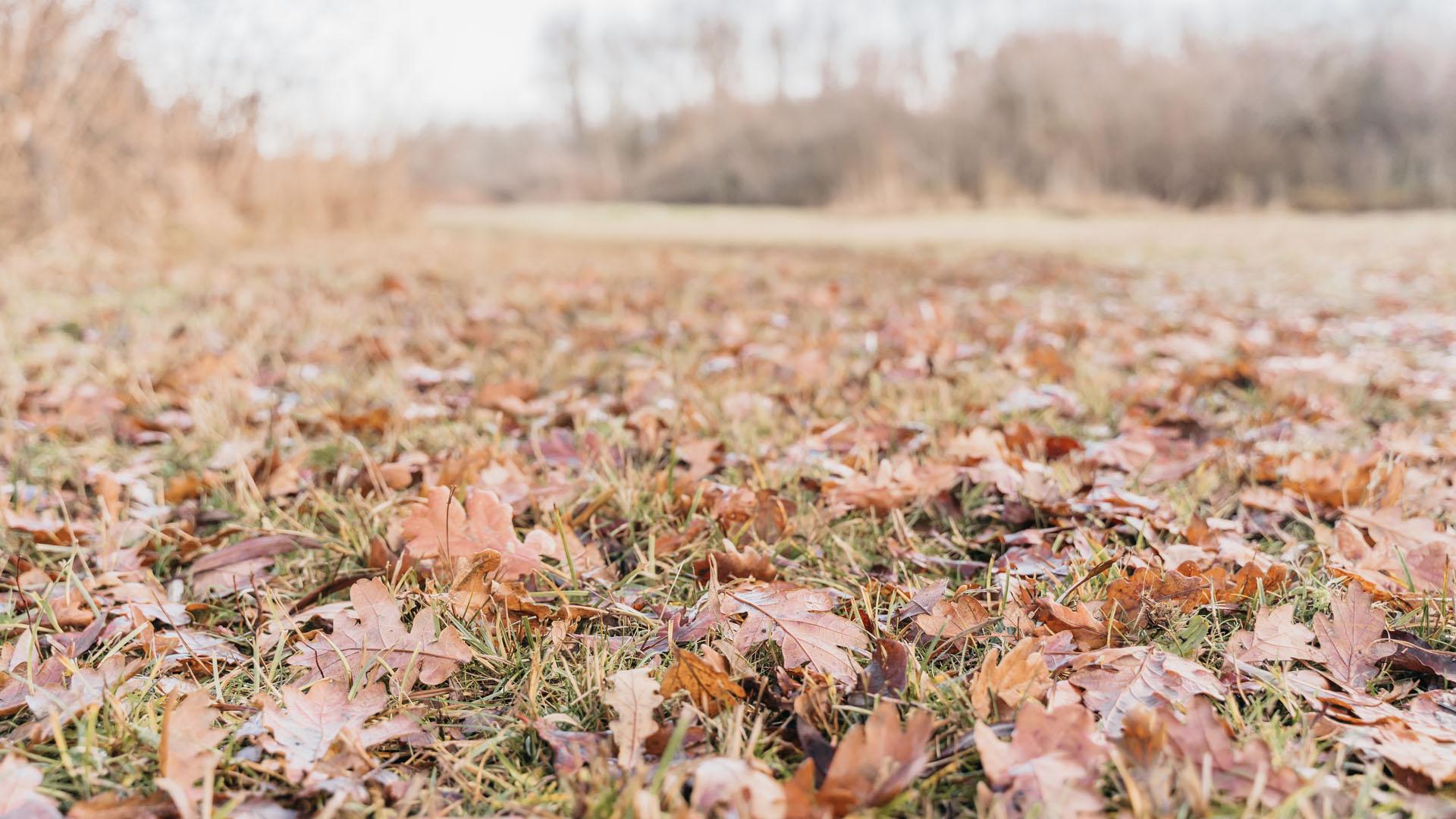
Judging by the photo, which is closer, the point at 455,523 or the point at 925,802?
the point at 925,802

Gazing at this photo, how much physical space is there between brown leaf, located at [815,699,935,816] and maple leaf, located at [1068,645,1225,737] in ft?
0.70

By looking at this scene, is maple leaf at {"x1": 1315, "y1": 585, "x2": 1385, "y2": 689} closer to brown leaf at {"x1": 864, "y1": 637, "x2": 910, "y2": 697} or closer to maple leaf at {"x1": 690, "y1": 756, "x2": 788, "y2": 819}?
brown leaf at {"x1": 864, "y1": 637, "x2": 910, "y2": 697}

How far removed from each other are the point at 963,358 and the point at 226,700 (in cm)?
230

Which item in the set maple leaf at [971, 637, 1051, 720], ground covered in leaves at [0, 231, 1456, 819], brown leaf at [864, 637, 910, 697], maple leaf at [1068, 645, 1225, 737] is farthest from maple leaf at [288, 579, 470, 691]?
maple leaf at [1068, 645, 1225, 737]

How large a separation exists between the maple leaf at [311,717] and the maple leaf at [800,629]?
0.41 metres

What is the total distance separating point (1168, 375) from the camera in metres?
2.57

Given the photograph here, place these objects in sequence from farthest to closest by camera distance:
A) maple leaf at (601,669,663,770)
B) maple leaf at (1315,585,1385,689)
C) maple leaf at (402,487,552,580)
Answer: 1. maple leaf at (402,487,552,580)
2. maple leaf at (1315,585,1385,689)
3. maple leaf at (601,669,663,770)

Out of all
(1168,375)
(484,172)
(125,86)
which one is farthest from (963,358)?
(484,172)

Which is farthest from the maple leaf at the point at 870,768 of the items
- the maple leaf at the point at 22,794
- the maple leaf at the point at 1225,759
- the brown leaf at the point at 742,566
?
the maple leaf at the point at 22,794

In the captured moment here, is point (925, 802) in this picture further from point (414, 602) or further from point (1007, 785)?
point (414, 602)

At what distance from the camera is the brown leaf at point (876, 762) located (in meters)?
0.78

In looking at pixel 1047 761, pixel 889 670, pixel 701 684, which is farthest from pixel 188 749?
pixel 1047 761

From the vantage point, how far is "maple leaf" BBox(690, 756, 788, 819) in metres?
0.76

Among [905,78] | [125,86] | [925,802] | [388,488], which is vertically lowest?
[925,802]
